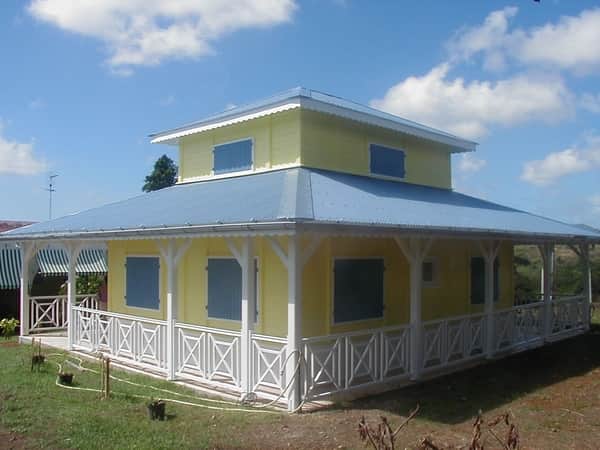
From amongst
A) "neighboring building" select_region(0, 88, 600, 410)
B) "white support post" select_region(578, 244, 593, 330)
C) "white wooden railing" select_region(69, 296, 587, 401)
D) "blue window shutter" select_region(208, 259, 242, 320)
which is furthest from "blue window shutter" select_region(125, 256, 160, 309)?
"white support post" select_region(578, 244, 593, 330)

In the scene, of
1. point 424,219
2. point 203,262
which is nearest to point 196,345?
point 203,262

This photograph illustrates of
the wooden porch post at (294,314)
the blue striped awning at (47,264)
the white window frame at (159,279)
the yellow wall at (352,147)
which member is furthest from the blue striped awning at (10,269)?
the wooden porch post at (294,314)

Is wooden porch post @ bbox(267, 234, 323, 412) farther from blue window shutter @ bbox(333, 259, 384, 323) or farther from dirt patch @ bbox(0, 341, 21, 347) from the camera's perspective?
dirt patch @ bbox(0, 341, 21, 347)

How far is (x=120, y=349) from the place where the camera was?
12664 millimetres

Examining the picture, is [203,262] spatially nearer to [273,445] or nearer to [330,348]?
[330,348]

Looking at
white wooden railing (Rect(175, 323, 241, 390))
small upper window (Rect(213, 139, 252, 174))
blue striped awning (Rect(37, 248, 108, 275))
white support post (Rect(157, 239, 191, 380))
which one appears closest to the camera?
white wooden railing (Rect(175, 323, 241, 390))


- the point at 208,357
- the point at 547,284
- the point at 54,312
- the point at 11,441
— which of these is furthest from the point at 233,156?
the point at 547,284

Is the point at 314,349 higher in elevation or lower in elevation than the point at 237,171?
lower

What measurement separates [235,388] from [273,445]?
8.92ft

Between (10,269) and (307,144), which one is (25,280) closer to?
(10,269)

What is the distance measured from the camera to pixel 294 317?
27.5 feet

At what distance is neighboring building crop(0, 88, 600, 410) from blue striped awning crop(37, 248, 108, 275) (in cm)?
513

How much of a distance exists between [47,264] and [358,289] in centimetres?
1391

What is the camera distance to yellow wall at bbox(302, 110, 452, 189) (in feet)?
40.5
